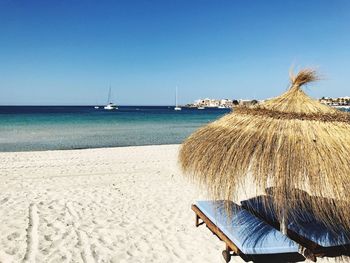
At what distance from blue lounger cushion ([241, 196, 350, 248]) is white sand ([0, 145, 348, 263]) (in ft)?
2.66

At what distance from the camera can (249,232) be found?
3984mm

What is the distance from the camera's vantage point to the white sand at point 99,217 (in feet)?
15.2

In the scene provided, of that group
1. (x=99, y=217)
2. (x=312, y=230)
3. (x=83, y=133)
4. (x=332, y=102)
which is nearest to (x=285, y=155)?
(x=312, y=230)

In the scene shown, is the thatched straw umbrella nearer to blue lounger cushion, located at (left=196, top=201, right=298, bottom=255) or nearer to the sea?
blue lounger cushion, located at (left=196, top=201, right=298, bottom=255)

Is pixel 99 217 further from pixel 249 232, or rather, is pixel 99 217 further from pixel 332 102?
pixel 332 102

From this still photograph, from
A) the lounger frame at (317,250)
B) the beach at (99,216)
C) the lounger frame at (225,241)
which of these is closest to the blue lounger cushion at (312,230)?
the lounger frame at (317,250)

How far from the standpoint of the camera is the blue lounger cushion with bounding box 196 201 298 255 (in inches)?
142

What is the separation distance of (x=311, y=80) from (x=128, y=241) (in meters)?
3.47

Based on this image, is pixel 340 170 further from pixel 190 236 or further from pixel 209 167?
pixel 190 236

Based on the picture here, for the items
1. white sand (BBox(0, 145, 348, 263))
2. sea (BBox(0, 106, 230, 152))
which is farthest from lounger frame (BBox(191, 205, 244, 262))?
sea (BBox(0, 106, 230, 152))

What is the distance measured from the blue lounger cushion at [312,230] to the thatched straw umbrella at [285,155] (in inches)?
16.9

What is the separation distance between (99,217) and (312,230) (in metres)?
3.69

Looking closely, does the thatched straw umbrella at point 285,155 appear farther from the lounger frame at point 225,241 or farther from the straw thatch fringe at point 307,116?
the lounger frame at point 225,241

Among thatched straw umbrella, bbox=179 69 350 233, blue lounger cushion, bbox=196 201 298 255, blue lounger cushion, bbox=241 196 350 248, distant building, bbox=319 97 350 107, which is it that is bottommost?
blue lounger cushion, bbox=196 201 298 255
